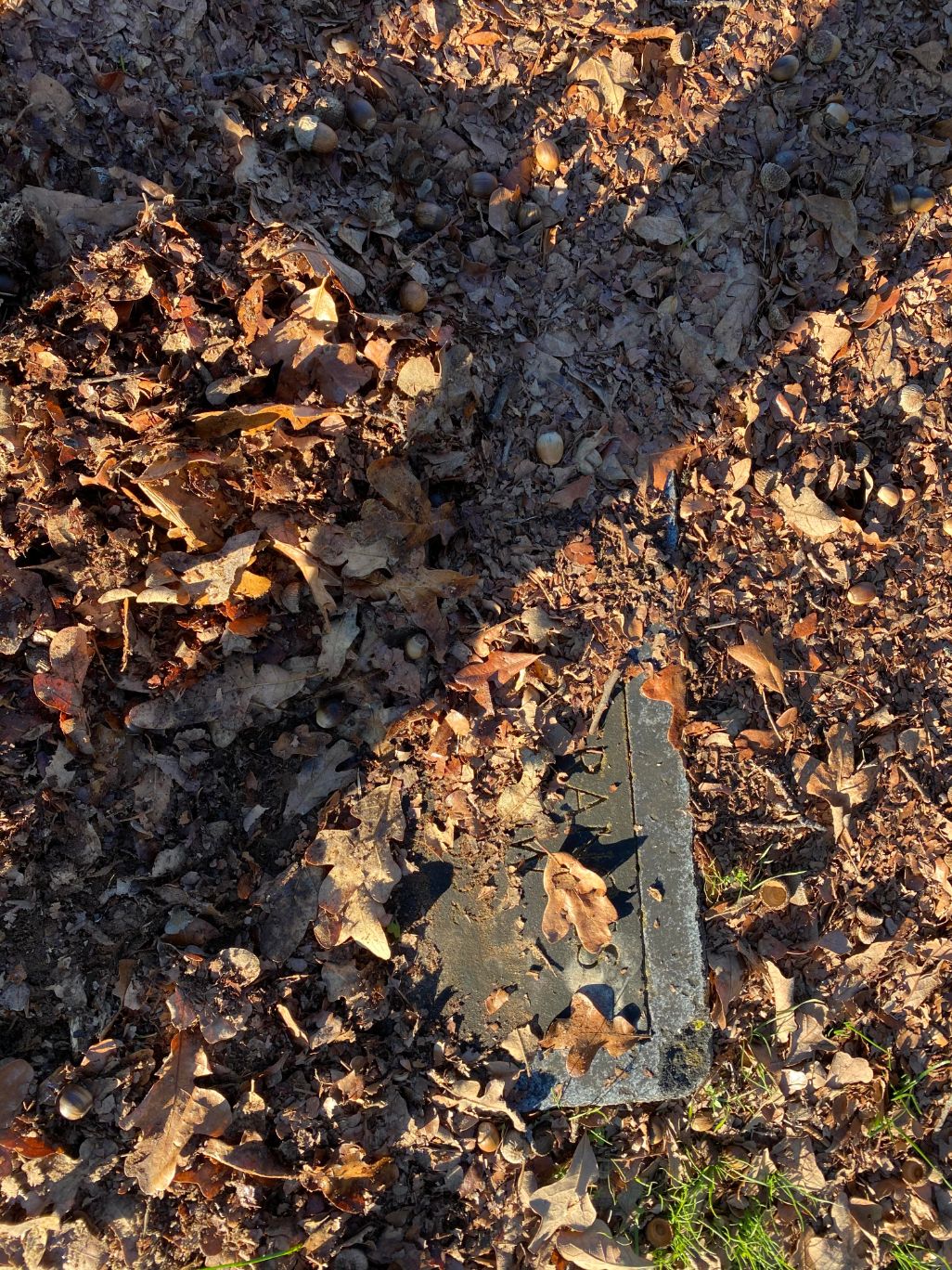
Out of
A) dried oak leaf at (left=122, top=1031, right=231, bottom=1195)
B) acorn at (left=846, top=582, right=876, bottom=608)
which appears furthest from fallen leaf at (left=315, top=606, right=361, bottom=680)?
acorn at (left=846, top=582, right=876, bottom=608)

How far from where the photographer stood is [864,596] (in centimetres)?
322

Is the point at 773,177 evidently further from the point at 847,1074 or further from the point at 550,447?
the point at 847,1074

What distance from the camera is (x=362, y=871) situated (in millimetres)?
2896

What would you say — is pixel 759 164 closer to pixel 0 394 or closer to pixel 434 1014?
pixel 0 394

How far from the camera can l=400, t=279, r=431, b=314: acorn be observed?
121 inches

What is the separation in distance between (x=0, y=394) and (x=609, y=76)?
2545 millimetres

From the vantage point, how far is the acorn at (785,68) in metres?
3.49

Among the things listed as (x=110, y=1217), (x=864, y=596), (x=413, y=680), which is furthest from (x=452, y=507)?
(x=110, y=1217)

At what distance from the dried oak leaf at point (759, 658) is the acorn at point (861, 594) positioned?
0.37m

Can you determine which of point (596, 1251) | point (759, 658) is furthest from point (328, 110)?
point (596, 1251)

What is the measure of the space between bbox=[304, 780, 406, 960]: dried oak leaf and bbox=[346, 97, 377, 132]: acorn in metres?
2.39

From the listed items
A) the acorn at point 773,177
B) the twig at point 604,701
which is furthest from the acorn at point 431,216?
the twig at point 604,701

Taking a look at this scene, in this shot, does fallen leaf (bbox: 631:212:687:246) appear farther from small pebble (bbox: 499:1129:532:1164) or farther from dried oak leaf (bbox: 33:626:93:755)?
small pebble (bbox: 499:1129:532:1164)

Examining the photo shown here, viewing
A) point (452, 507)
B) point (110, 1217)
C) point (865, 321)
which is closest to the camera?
point (110, 1217)
